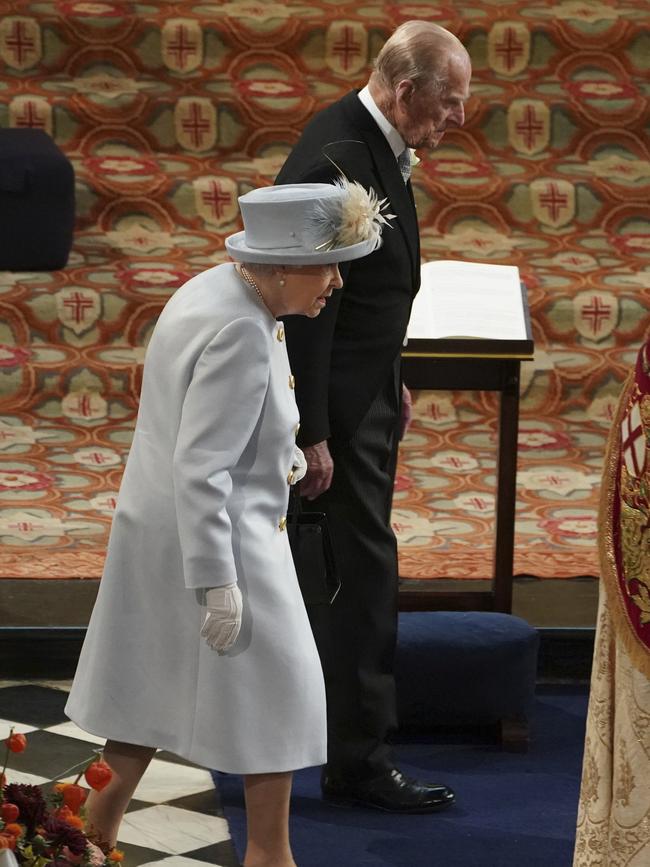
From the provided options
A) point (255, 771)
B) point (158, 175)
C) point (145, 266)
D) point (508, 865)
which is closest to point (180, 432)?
point (255, 771)

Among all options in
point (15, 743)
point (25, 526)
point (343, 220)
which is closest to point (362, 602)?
point (343, 220)

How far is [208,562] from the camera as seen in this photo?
2.70m

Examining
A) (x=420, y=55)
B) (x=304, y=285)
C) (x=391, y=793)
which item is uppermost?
(x=420, y=55)

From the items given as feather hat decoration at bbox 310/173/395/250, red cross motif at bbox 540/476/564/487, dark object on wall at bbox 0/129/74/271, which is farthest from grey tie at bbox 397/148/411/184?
dark object on wall at bbox 0/129/74/271

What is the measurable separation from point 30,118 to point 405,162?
4.50 meters

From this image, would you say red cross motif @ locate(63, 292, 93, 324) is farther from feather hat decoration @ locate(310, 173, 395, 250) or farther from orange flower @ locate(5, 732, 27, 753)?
orange flower @ locate(5, 732, 27, 753)

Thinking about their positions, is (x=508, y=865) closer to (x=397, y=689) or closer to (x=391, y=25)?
(x=397, y=689)

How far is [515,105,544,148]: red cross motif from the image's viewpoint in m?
8.08

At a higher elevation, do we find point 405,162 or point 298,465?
point 405,162

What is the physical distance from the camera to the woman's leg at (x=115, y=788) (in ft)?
9.63

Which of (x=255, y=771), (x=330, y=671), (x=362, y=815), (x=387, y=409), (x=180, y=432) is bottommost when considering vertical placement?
(x=362, y=815)

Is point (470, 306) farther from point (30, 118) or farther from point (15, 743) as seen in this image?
point (30, 118)

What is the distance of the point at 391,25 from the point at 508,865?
5.63 m

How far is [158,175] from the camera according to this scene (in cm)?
775
